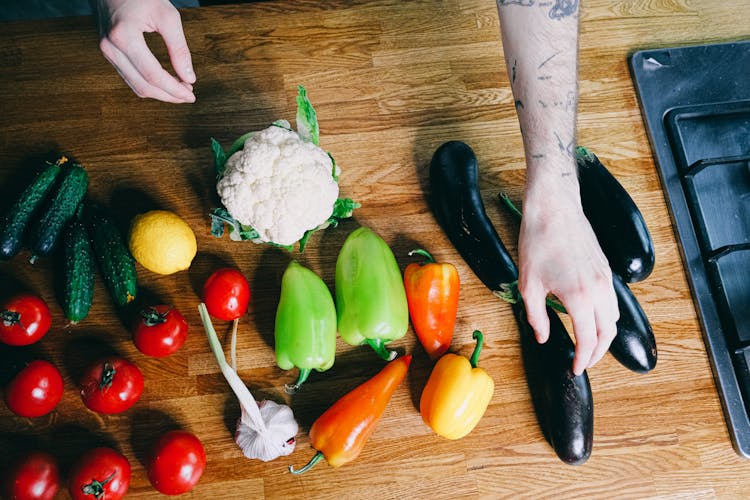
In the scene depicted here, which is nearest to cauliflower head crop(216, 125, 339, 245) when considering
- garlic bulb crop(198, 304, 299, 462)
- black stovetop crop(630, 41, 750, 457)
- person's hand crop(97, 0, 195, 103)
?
person's hand crop(97, 0, 195, 103)

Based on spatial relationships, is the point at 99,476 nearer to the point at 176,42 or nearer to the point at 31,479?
the point at 31,479

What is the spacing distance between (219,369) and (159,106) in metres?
0.58

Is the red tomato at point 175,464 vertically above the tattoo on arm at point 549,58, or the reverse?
the tattoo on arm at point 549,58

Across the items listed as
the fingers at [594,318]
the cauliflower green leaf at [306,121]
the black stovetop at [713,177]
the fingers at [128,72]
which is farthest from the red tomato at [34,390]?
the black stovetop at [713,177]

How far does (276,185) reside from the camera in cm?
101

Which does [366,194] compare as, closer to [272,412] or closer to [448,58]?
[448,58]

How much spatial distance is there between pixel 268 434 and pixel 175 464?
167 mm

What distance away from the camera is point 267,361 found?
42.8 inches

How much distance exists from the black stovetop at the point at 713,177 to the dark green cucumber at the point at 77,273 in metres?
1.19

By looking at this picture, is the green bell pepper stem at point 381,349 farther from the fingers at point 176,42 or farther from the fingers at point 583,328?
the fingers at point 176,42

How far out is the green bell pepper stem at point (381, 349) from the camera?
1.05 metres

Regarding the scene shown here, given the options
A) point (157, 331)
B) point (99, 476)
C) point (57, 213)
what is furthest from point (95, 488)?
point (57, 213)

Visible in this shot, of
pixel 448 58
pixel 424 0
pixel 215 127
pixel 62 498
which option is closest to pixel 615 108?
pixel 448 58

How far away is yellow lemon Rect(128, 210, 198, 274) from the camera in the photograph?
3.35ft
